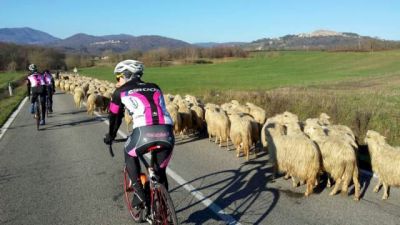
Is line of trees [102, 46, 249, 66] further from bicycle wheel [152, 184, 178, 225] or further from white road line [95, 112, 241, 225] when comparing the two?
bicycle wheel [152, 184, 178, 225]

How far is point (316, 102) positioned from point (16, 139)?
33.4 feet

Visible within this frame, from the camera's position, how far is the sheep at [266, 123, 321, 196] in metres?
7.11

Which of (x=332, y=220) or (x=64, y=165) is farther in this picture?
(x=64, y=165)

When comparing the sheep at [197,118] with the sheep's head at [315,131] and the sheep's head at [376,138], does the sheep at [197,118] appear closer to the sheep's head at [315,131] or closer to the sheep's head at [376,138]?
the sheep's head at [315,131]

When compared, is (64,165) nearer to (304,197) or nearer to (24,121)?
(304,197)

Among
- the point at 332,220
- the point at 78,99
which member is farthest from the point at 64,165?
the point at 78,99

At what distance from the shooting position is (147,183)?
5.25 metres

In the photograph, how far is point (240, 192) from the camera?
714cm

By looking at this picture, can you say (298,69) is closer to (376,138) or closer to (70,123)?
(70,123)

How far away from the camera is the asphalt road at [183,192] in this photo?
6.07 m

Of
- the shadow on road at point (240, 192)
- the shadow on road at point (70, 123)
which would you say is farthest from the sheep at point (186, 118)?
the shadow on road at point (70, 123)

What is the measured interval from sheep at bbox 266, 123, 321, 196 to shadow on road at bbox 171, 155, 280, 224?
1.41 ft

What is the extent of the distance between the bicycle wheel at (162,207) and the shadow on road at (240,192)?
1129 mm

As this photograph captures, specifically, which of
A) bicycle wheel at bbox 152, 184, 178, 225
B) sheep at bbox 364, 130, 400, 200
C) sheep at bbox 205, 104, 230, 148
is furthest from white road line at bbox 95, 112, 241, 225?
sheep at bbox 205, 104, 230, 148
